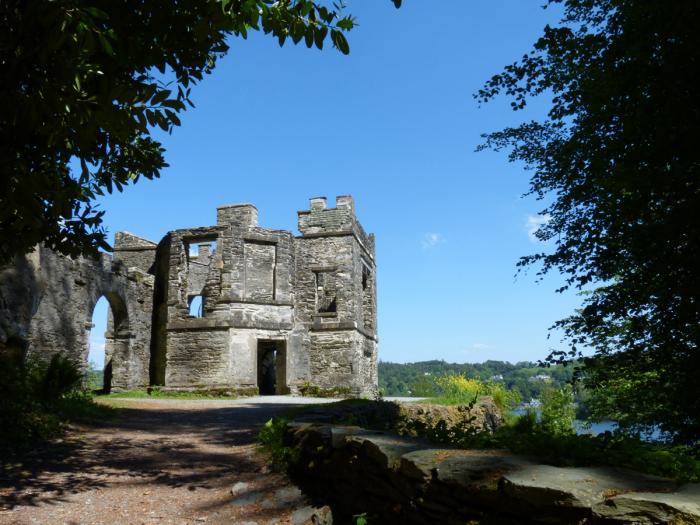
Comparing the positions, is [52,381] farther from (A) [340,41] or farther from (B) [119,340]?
(B) [119,340]

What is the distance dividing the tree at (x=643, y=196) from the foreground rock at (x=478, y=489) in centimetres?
364

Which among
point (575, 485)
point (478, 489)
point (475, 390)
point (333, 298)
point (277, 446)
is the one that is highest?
point (333, 298)

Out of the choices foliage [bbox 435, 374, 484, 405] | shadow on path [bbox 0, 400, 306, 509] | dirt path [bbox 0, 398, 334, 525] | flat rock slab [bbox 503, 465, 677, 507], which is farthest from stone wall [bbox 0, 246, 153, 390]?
foliage [bbox 435, 374, 484, 405]

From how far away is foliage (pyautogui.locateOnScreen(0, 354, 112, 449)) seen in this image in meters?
7.11

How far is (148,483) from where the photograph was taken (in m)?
5.61

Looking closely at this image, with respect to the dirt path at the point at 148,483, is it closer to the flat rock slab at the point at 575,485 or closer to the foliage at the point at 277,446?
the foliage at the point at 277,446

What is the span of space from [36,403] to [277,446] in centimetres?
428

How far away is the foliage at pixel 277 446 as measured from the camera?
6050 millimetres

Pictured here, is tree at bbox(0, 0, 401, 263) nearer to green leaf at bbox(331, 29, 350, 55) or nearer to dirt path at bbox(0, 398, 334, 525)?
green leaf at bbox(331, 29, 350, 55)

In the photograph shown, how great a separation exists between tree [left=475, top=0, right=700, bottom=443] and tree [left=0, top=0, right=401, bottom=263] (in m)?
4.07

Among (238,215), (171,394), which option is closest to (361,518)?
(171,394)

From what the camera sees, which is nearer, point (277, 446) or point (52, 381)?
point (277, 446)

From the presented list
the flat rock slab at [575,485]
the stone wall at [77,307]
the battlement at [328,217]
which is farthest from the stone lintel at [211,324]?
the flat rock slab at [575,485]

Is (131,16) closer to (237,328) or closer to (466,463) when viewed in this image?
(466,463)
